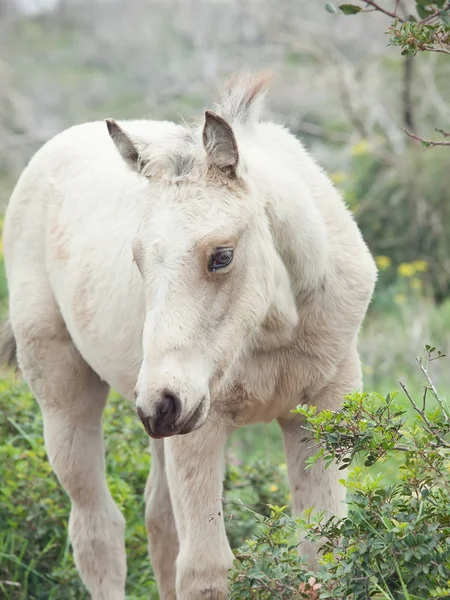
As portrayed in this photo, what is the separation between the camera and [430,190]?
380 inches

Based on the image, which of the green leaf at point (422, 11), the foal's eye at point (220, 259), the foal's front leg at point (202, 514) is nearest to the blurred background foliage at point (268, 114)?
the green leaf at point (422, 11)

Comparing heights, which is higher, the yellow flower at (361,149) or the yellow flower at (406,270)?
the yellow flower at (361,149)

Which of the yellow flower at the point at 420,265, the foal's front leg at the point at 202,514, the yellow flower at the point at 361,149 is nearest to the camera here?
the foal's front leg at the point at 202,514

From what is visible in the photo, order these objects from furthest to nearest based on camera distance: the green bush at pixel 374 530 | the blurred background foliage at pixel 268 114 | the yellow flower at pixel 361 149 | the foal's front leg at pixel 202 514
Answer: the yellow flower at pixel 361 149 → the blurred background foliage at pixel 268 114 → the foal's front leg at pixel 202 514 → the green bush at pixel 374 530

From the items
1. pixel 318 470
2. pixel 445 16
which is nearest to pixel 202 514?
pixel 318 470

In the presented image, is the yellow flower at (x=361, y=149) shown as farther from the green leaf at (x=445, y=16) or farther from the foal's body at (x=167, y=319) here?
the green leaf at (x=445, y=16)

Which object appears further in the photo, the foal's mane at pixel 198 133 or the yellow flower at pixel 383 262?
the yellow flower at pixel 383 262

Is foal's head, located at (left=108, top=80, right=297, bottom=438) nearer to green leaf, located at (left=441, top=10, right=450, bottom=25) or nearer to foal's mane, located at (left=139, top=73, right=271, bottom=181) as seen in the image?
foal's mane, located at (left=139, top=73, right=271, bottom=181)

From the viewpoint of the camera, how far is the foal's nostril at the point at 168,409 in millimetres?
2791

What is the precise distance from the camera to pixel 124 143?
11.3ft

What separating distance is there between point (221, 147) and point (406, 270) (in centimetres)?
598

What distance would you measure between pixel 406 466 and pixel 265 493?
8.74 ft

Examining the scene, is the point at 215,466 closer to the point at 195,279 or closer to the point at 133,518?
the point at 195,279

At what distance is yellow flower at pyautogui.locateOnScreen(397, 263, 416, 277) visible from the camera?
8938 millimetres
